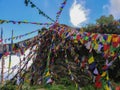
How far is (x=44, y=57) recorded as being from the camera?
703 inches

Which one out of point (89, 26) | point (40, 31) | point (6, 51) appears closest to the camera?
point (40, 31)

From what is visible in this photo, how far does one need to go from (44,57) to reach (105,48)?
6.89 metres

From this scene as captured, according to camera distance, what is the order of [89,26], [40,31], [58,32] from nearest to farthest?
[58,32] → [40,31] → [89,26]

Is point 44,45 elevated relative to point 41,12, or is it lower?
lower

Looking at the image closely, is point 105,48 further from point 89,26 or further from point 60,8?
point 89,26

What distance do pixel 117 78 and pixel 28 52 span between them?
277 inches

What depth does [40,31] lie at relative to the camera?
16641mm

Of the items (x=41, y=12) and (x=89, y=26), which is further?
(x=89, y=26)

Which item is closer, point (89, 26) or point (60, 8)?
point (60, 8)

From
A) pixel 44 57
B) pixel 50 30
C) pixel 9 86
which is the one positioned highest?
pixel 50 30

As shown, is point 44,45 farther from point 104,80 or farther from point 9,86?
point 104,80

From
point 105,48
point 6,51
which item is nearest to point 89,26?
point 6,51

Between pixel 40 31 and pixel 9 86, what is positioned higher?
pixel 40 31

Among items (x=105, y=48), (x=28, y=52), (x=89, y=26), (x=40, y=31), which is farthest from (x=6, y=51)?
(x=105, y=48)
